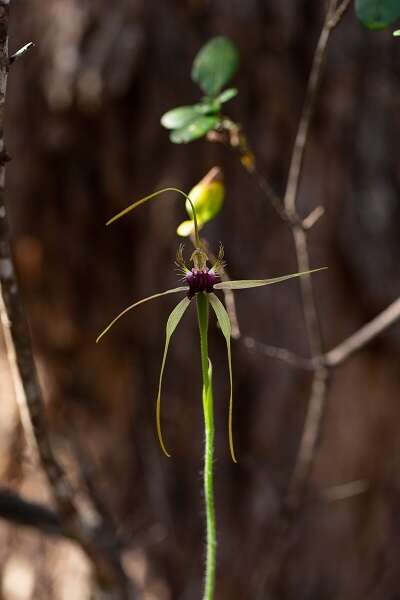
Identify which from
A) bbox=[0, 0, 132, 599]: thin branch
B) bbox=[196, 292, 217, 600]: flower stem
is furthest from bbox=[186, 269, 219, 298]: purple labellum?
bbox=[0, 0, 132, 599]: thin branch

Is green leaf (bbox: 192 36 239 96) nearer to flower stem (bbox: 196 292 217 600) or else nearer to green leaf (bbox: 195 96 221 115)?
green leaf (bbox: 195 96 221 115)

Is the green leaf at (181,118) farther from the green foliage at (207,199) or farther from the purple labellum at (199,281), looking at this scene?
the purple labellum at (199,281)

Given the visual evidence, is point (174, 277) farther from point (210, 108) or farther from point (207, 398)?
point (207, 398)

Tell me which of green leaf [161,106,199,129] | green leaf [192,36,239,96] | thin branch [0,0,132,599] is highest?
green leaf [192,36,239,96]

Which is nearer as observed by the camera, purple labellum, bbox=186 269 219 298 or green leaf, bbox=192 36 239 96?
purple labellum, bbox=186 269 219 298

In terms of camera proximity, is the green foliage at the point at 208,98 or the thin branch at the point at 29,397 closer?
the thin branch at the point at 29,397

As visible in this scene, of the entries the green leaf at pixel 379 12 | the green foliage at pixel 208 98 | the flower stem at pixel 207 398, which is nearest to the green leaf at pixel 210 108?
the green foliage at pixel 208 98
